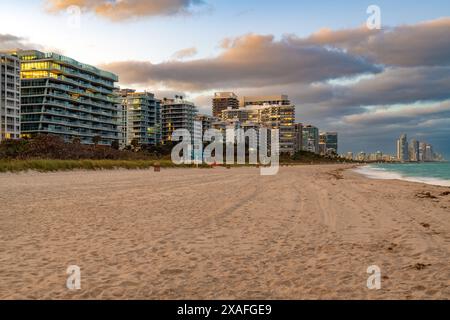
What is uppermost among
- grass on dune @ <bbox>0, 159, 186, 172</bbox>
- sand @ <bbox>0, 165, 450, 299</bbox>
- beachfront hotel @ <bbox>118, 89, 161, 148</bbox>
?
beachfront hotel @ <bbox>118, 89, 161, 148</bbox>

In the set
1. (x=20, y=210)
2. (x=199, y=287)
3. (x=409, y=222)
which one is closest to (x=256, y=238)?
(x=199, y=287)

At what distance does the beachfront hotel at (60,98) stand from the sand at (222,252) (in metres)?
116

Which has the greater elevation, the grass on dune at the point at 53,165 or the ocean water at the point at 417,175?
the grass on dune at the point at 53,165

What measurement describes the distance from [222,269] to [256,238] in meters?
2.80

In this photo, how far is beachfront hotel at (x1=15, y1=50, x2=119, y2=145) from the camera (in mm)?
119250

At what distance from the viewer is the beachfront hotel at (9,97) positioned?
11312 centimetres

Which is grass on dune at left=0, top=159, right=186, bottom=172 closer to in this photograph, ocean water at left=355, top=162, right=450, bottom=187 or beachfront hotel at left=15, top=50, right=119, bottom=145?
ocean water at left=355, top=162, right=450, bottom=187

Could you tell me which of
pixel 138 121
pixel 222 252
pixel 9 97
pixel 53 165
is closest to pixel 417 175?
pixel 53 165

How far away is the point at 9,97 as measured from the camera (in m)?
116

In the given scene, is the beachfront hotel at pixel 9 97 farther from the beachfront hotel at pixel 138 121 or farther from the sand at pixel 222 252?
the sand at pixel 222 252

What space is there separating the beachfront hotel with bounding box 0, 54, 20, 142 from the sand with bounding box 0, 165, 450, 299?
11428 cm

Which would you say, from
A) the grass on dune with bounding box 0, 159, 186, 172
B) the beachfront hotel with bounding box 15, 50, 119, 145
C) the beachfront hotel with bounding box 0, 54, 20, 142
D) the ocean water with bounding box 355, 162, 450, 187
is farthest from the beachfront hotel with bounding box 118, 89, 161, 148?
the grass on dune with bounding box 0, 159, 186, 172

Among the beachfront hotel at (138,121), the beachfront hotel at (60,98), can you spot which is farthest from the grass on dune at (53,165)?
the beachfront hotel at (138,121)

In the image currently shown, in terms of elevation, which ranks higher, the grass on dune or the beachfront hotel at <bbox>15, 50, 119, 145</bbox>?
the beachfront hotel at <bbox>15, 50, 119, 145</bbox>
